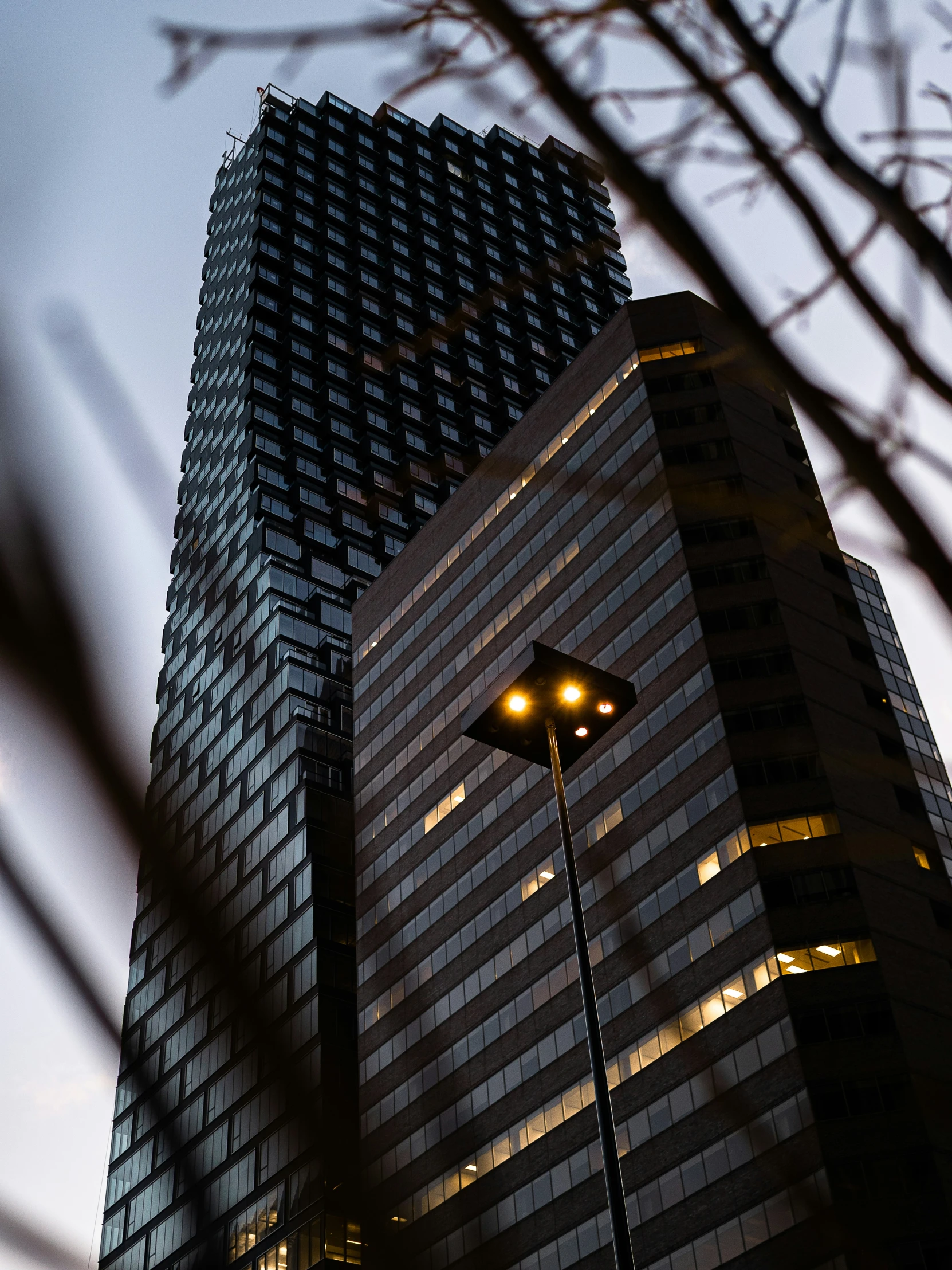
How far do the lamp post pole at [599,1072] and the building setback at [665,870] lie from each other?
75.7 feet

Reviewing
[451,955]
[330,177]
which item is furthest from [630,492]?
[330,177]

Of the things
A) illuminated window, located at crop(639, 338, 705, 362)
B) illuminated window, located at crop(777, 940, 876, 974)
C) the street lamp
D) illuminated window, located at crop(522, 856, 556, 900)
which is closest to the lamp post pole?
the street lamp

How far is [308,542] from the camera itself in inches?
4532

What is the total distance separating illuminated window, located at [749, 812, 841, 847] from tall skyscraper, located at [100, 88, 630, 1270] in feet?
66.3

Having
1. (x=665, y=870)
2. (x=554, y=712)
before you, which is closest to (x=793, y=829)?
(x=665, y=870)

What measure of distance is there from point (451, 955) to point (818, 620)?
86.6ft

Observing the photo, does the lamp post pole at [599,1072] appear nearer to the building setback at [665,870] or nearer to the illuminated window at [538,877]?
the building setback at [665,870]

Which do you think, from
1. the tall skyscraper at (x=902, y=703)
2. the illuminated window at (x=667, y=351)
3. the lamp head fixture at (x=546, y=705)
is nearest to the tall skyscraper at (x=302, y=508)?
the lamp head fixture at (x=546, y=705)

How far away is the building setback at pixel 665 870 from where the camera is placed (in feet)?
164

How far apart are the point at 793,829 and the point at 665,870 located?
20.9 ft

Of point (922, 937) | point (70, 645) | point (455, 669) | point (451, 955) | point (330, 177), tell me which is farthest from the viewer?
point (330, 177)

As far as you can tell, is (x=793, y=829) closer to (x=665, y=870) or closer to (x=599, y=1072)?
(x=665, y=870)

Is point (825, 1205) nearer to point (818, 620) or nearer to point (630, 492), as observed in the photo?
point (818, 620)

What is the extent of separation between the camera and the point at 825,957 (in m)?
53.1
